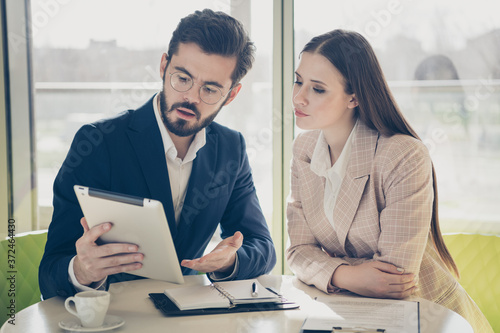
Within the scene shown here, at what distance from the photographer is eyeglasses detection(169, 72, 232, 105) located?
1988 millimetres

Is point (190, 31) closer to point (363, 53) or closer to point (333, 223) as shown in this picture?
point (363, 53)

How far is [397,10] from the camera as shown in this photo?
2.86 meters

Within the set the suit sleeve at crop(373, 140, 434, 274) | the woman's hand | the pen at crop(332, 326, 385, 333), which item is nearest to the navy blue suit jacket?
the woman's hand

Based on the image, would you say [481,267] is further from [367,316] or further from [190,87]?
[190,87]

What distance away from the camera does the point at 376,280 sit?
1.62m

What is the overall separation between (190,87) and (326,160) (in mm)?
577

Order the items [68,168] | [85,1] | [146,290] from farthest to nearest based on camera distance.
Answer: [85,1], [68,168], [146,290]

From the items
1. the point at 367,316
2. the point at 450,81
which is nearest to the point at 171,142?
the point at 367,316

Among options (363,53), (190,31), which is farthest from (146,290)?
(363,53)

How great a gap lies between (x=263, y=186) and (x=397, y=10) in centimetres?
121

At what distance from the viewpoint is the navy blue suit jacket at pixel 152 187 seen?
5.67 feet

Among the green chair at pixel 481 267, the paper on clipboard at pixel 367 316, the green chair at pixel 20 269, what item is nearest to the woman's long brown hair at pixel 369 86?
the green chair at pixel 481 267

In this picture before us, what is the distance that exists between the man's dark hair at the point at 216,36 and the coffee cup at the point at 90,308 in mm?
1041

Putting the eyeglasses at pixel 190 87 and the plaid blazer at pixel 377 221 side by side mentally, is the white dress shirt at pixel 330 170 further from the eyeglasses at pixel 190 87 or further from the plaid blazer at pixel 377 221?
the eyeglasses at pixel 190 87
